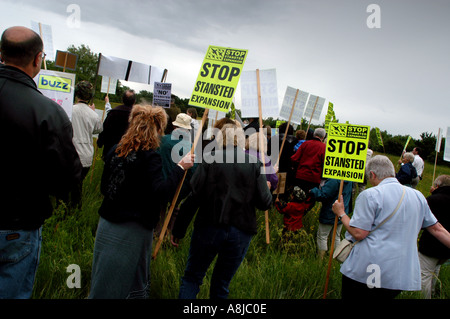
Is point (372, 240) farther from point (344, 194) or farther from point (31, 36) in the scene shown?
point (31, 36)

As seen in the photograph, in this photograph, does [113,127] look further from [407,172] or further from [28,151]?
[407,172]

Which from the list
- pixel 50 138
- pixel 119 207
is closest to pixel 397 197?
pixel 119 207

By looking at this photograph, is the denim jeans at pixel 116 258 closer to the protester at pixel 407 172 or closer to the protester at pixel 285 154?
the protester at pixel 285 154

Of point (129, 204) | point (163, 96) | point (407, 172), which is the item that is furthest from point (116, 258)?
point (407, 172)

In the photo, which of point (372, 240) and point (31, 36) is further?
point (372, 240)

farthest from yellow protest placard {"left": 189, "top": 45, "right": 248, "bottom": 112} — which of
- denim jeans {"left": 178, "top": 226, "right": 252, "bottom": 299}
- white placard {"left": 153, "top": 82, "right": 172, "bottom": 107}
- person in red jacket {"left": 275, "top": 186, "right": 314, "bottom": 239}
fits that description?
white placard {"left": 153, "top": 82, "right": 172, "bottom": 107}

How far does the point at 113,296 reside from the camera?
A: 2.44m

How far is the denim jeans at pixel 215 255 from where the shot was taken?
272cm

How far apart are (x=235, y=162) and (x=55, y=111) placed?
1.47 meters

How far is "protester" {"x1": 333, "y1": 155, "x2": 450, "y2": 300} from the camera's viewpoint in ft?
8.51

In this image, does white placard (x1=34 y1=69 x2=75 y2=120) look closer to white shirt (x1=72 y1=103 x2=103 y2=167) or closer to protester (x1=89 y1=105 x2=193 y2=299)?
white shirt (x1=72 y1=103 x2=103 y2=167)
